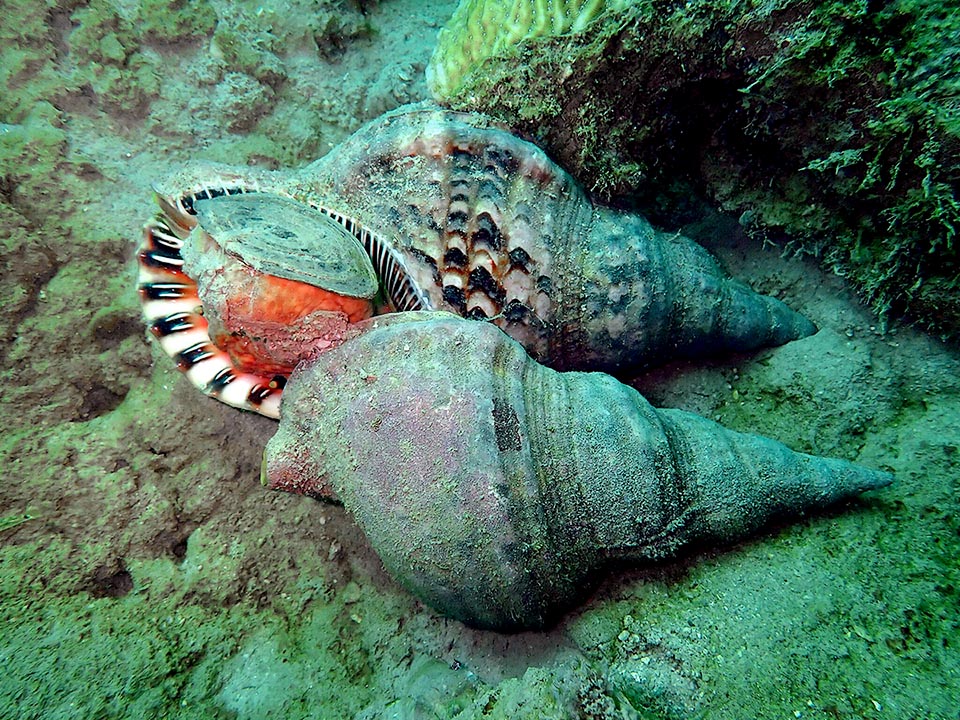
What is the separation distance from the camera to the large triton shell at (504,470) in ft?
5.99

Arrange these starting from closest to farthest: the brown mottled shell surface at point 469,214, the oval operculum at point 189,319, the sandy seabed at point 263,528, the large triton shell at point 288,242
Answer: the sandy seabed at point 263,528 → the large triton shell at point 288,242 → the oval operculum at point 189,319 → the brown mottled shell surface at point 469,214

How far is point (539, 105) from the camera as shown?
106 inches

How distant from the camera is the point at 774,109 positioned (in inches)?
101

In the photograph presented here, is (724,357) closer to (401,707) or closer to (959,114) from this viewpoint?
(959,114)

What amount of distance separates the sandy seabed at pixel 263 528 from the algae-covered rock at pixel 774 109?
0.39m

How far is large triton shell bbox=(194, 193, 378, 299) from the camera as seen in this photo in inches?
80.4

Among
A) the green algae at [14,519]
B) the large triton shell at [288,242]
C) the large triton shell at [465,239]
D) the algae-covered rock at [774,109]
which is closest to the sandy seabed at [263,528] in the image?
the green algae at [14,519]

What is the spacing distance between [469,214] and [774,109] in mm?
1642

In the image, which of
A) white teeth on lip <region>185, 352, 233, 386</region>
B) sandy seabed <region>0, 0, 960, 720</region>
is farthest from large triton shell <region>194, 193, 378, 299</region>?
sandy seabed <region>0, 0, 960, 720</region>

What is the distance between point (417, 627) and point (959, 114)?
3.19m

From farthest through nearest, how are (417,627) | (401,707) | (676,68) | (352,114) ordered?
(352,114) < (676,68) < (417,627) < (401,707)

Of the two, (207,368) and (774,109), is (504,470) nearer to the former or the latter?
(207,368)

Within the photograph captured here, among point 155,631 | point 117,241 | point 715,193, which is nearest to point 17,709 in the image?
point 155,631

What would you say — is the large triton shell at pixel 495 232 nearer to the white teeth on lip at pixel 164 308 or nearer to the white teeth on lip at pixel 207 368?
the white teeth on lip at pixel 164 308
